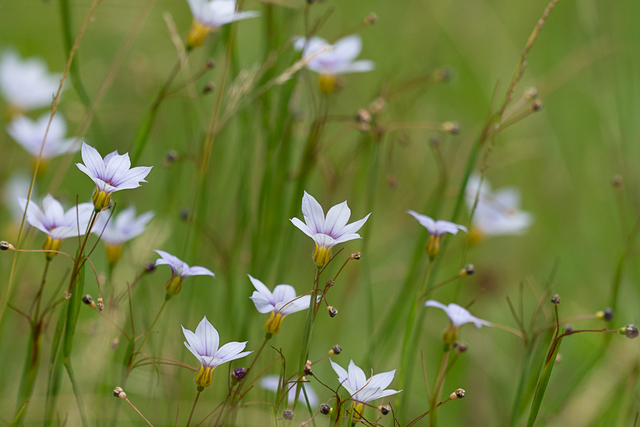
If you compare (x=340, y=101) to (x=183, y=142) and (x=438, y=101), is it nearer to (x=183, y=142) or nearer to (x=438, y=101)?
(x=438, y=101)

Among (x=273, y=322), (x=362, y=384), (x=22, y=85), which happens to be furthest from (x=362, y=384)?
(x=22, y=85)

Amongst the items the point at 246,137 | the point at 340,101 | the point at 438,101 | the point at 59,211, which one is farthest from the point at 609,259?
the point at 59,211

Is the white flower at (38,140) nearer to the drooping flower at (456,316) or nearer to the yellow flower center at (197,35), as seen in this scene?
the yellow flower center at (197,35)

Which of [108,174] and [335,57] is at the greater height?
[335,57]

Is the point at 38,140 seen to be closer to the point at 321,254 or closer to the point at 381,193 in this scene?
the point at 321,254

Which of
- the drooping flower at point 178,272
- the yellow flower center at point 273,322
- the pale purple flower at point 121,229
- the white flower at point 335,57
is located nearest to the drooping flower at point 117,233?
the pale purple flower at point 121,229

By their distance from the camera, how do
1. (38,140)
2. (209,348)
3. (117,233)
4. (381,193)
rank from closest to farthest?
(209,348) → (117,233) → (38,140) → (381,193)
